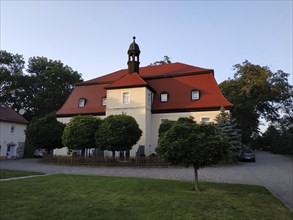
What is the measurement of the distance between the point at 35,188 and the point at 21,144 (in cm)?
3069

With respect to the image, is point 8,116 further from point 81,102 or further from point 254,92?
point 254,92

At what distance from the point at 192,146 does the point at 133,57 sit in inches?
959

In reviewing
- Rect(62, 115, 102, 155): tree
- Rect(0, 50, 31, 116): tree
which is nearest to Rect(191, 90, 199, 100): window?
Rect(62, 115, 102, 155): tree

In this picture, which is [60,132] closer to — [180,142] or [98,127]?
[98,127]

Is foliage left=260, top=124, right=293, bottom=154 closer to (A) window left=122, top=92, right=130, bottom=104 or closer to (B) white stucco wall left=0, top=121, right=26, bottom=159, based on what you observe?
(A) window left=122, top=92, right=130, bottom=104

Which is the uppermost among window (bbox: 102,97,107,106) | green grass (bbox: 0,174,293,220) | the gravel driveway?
window (bbox: 102,97,107,106)

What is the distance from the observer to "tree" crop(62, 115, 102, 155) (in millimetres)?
23203

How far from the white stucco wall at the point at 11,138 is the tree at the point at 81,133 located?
15.1 m

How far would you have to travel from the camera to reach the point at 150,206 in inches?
289

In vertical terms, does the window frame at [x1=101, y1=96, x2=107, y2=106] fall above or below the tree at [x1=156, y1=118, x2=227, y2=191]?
above

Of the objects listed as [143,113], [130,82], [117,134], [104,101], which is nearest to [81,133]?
[117,134]

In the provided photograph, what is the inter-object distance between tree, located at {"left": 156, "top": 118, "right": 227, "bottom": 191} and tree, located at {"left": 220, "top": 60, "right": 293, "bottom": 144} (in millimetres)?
30348

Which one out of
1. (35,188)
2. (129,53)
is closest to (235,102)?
(129,53)

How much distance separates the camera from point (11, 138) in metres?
35.9
